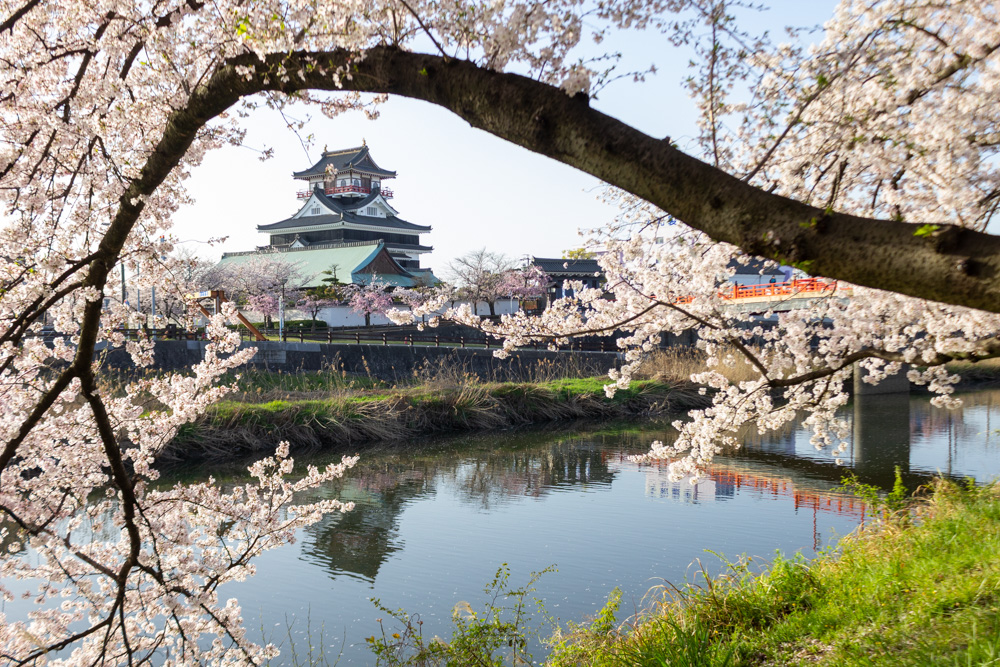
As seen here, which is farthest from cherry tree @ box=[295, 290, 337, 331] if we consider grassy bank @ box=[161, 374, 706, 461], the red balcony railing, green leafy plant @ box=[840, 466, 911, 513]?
green leafy plant @ box=[840, 466, 911, 513]

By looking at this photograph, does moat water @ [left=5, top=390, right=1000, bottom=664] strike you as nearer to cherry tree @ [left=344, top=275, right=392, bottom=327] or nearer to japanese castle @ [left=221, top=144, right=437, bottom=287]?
cherry tree @ [left=344, top=275, right=392, bottom=327]

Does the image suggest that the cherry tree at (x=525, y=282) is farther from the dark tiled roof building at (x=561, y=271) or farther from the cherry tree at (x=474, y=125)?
the cherry tree at (x=474, y=125)

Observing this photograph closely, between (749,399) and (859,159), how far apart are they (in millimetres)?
1310

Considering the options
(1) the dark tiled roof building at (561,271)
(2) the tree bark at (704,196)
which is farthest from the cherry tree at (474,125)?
(1) the dark tiled roof building at (561,271)

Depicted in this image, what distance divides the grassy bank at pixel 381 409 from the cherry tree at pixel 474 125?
7.59m

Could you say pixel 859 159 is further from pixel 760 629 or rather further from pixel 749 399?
pixel 760 629

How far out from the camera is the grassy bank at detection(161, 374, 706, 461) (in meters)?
12.1

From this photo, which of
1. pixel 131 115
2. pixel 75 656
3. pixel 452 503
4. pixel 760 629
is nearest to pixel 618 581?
pixel 760 629

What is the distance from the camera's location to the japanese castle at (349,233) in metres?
34.6

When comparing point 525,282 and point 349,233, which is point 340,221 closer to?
point 349,233

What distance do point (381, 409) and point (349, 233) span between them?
99.1 ft

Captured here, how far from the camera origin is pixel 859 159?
12.1 ft

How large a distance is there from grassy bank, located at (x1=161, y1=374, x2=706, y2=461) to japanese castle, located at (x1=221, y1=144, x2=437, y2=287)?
56.6ft

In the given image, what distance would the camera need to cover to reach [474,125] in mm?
1790
